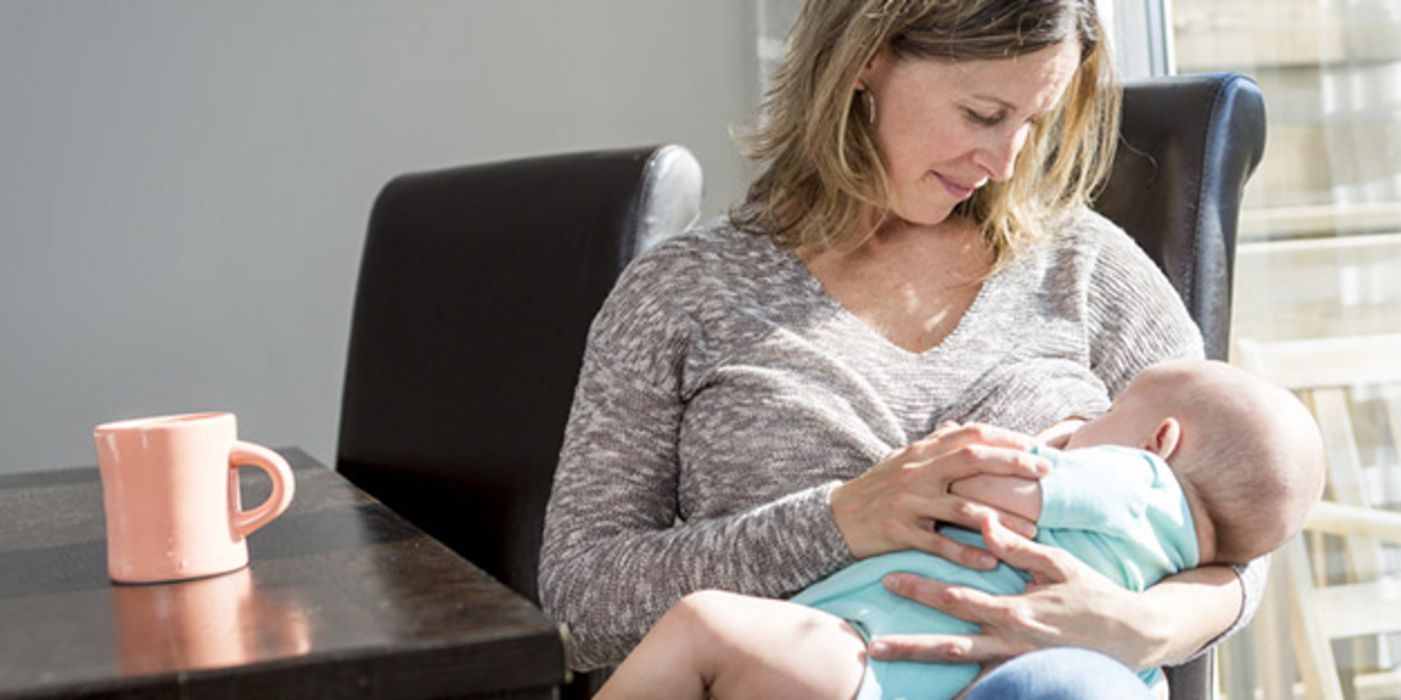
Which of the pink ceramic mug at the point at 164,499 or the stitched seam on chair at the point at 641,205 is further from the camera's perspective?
the stitched seam on chair at the point at 641,205

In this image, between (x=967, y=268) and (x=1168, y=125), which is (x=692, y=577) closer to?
(x=967, y=268)

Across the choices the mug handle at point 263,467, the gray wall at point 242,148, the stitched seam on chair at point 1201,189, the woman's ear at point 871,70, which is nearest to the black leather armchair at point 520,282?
the stitched seam on chair at point 1201,189

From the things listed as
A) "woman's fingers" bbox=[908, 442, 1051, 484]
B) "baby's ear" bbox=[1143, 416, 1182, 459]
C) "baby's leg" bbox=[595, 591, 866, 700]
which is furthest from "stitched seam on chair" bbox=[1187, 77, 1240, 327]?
"baby's leg" bbox=[595, 591, 866, 700]

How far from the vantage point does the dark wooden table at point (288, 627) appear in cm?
74

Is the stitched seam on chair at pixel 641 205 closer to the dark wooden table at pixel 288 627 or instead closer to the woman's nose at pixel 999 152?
the woman's nose at pixel 999 152

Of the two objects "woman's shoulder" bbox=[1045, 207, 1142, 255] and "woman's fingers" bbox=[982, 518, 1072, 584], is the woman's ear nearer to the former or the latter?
"woman's shoulder" bbox=[1045, 207, 1142, 255]

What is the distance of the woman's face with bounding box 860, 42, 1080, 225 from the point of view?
151 cm

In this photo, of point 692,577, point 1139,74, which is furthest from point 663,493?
point 1139,74

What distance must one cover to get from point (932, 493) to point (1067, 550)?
4.5 inches

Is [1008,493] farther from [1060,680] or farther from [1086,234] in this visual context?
[1086,234]

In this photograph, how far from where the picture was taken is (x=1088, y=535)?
1.32 meters

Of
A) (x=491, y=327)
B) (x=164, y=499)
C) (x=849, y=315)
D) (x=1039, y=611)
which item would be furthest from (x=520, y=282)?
(x=164, y=499)

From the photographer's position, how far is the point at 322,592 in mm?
913

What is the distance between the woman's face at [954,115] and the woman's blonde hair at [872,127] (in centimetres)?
1
